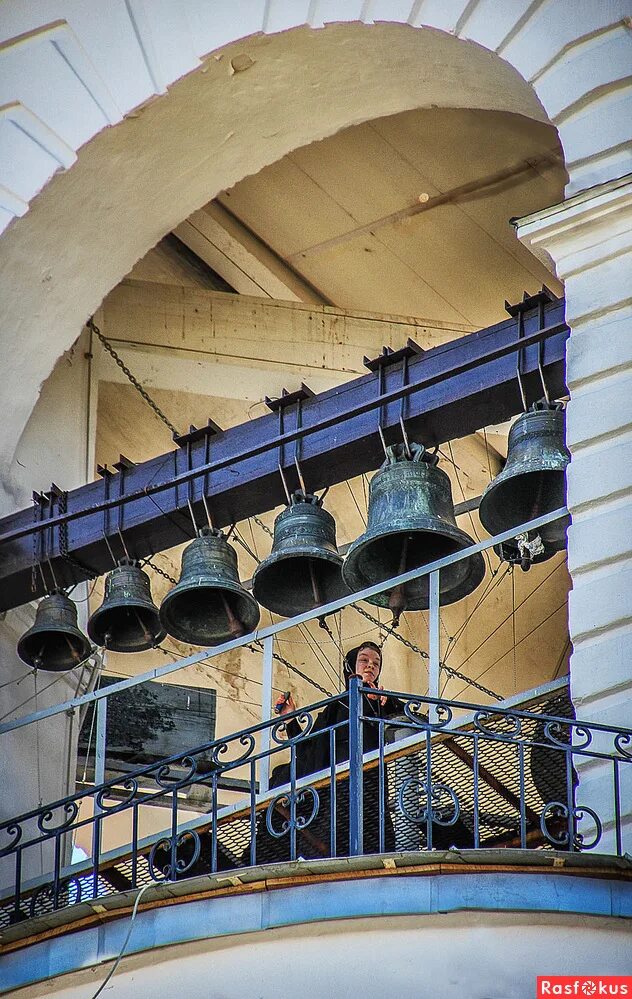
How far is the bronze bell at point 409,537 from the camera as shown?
828 cm

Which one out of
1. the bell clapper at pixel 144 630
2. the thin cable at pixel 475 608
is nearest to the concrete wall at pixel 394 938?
the bell clapper at pixel 144 630

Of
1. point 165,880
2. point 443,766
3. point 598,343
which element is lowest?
point 165,880

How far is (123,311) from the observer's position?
11.8 m

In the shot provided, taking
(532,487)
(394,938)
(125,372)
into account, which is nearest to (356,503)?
(125,372)

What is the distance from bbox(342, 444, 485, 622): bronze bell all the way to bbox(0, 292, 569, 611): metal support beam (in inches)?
8.5

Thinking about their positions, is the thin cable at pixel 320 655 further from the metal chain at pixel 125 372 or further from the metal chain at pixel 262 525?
the metal chain at pixel 125 372

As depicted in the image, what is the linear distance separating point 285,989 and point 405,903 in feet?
1.54

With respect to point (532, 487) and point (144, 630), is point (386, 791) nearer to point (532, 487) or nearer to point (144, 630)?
point (532, 487)

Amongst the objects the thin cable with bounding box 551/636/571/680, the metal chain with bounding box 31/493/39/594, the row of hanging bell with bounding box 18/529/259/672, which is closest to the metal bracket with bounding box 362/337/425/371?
the row of hanging bell with bounding box 18/529/259/672

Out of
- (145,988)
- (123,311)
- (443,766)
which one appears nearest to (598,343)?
(443,766)

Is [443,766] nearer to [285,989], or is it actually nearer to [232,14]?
[285,989]

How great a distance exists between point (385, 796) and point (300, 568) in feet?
4.96

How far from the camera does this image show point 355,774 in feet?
22.9

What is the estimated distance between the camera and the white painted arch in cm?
883
